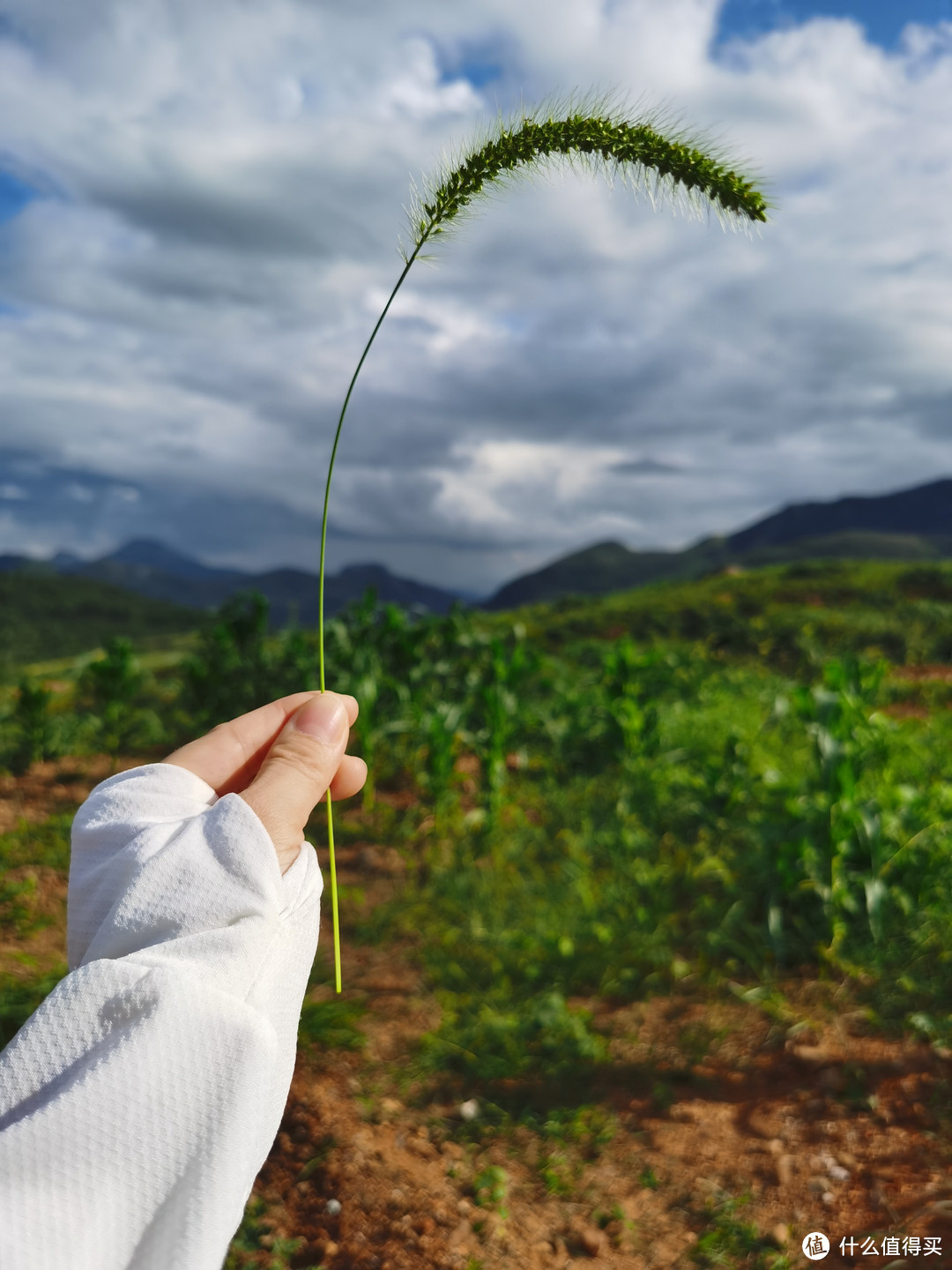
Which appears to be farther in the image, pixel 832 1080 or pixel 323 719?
pixel 832 1080

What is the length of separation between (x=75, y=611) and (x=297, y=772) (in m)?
71.8

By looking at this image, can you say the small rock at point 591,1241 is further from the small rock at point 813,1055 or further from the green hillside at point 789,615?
the green hillside at point 789,615

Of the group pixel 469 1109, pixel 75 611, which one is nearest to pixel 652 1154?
pixel 469 1109

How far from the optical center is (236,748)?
2086 millimetres

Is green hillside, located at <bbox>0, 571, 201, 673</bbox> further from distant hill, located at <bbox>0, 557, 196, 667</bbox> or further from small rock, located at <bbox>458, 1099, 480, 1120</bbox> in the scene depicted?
small rock, located at <bbox>458, 1099, 480, 1120</bbox>

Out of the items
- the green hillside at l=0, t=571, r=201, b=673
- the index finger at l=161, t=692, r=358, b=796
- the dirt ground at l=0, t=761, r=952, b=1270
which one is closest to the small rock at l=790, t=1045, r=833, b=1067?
the dirt ground at l=0, t=761, r=952, b=1270

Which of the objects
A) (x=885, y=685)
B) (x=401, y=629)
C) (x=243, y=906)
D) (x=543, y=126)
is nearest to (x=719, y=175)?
(x=543, y=126)

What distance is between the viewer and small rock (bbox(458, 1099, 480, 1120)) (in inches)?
131

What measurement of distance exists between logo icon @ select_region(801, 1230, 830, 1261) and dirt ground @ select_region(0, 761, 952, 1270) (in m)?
0.02

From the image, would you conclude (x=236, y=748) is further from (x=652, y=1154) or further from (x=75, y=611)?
(x=75, y=611)

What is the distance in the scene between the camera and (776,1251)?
2689 millimetres

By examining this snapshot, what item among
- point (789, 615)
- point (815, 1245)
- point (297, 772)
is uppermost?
point (789, 615)

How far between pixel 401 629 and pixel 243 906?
589cm

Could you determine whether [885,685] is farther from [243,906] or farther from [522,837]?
[243,906]
